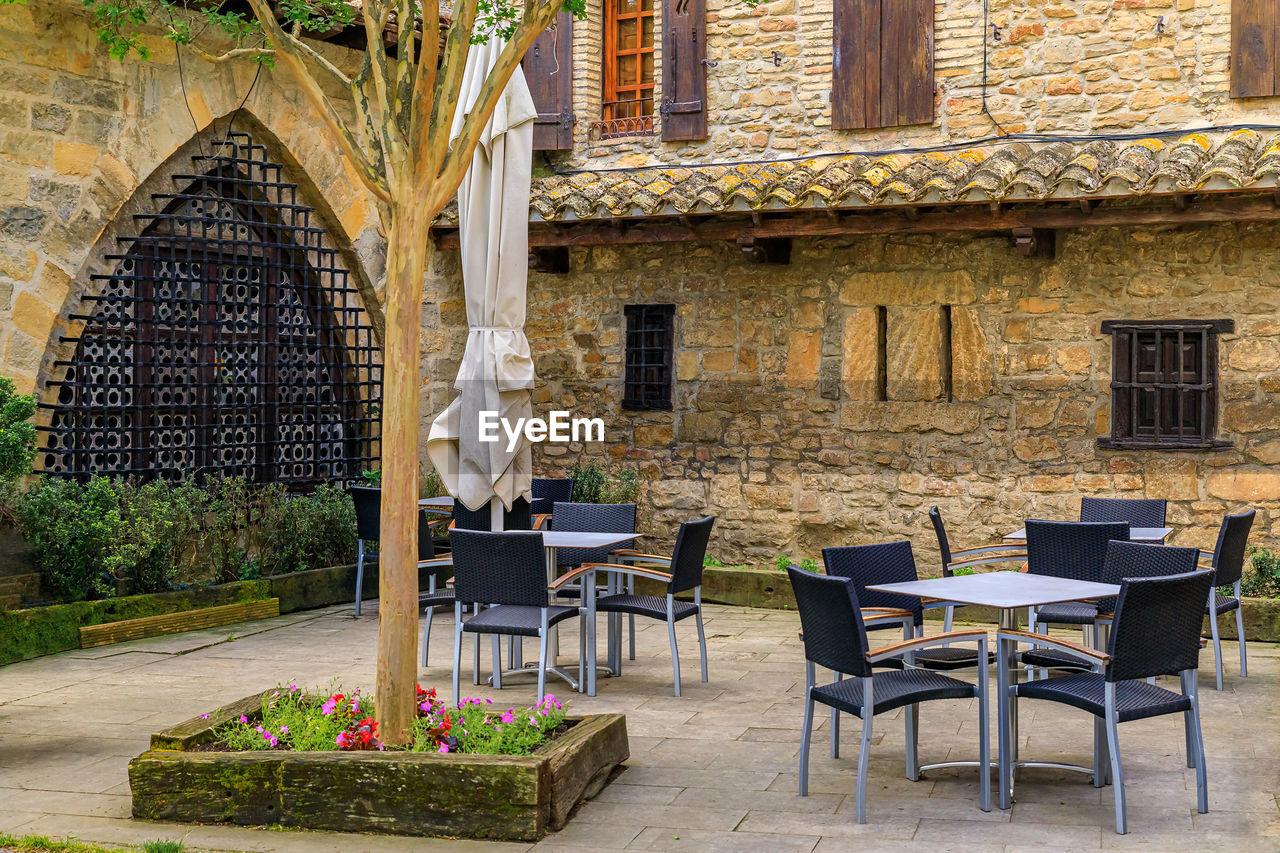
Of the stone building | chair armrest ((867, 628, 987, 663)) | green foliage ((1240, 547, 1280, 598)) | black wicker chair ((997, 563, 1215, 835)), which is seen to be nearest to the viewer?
black wicker chair ((997, 563, 1215, 835))

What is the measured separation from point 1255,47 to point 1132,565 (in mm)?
4566

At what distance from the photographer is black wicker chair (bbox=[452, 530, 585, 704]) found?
20.4ft

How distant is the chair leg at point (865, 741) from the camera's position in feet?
14.7

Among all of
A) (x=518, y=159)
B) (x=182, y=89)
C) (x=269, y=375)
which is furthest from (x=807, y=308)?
(x=182, y=89)

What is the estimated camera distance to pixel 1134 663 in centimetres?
450

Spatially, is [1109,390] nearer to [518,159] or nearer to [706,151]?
[706,151]

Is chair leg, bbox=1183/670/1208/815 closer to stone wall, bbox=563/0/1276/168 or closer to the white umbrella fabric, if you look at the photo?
the white umbrella fabric

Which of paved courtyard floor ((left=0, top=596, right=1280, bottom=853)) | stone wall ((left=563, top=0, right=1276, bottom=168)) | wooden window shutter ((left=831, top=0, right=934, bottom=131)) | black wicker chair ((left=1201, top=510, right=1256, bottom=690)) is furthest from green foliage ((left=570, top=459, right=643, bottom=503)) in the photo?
black wicker chair ((left=1201, top=510, right=1256, bottom=690))

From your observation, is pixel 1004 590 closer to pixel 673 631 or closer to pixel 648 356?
pixel 673 631

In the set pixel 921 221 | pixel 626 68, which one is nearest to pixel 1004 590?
pixel 921 221

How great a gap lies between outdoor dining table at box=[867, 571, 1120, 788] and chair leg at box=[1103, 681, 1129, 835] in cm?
39

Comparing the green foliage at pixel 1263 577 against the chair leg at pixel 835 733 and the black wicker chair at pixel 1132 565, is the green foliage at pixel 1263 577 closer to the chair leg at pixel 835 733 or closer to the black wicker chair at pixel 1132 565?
the black wicker chair at pixel 1132 565

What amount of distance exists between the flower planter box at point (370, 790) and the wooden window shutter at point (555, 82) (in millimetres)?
6905

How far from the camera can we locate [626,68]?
35.6ft
